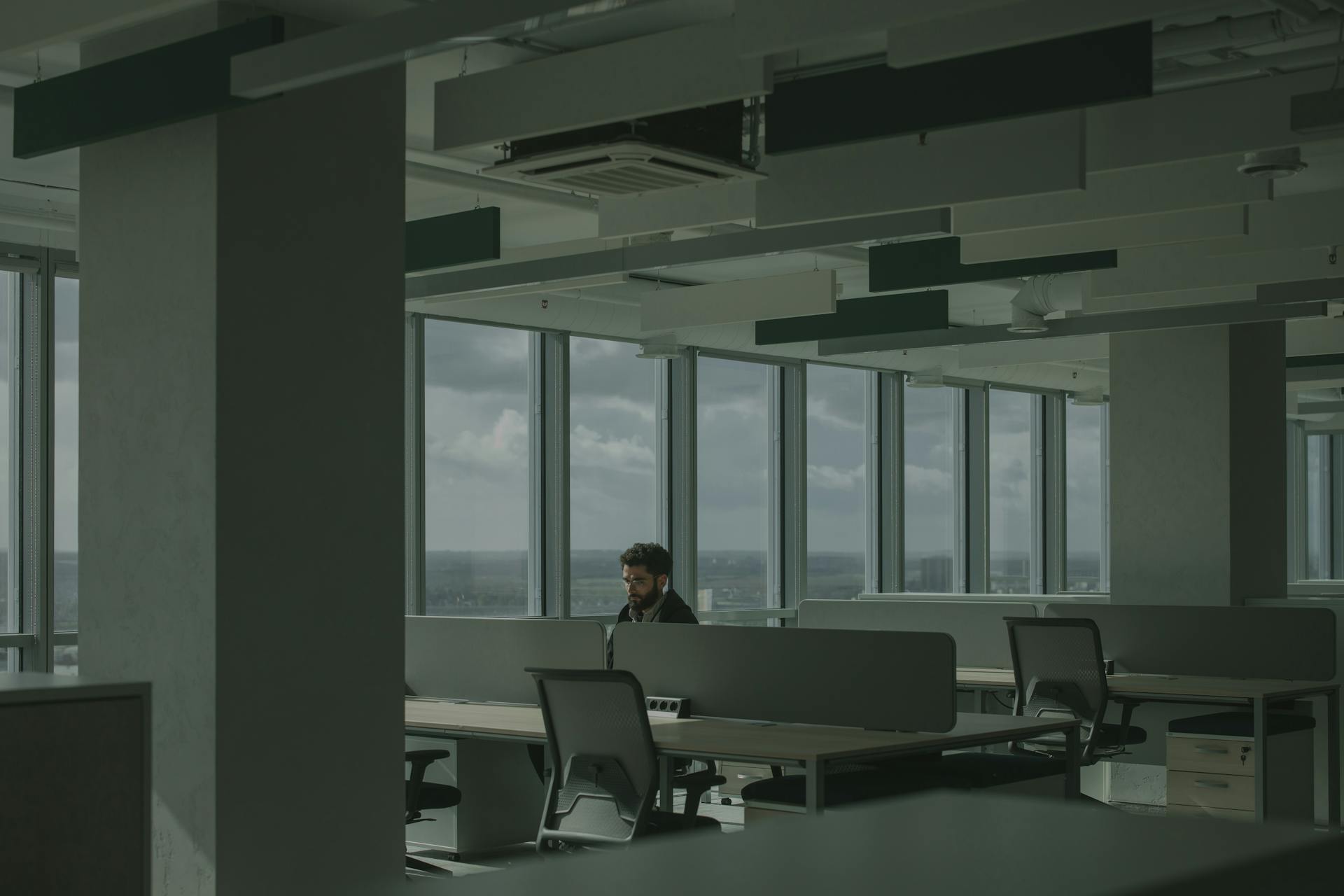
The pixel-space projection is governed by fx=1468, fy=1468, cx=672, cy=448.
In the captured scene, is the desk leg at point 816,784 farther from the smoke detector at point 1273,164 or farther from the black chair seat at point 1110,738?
the smoke detector at point 1273,164

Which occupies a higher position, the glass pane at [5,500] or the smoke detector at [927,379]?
the smoke detector at [927,379]

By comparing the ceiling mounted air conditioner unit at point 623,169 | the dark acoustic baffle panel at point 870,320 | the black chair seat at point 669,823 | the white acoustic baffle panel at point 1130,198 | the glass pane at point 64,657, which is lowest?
the black chair seat at point 669,823

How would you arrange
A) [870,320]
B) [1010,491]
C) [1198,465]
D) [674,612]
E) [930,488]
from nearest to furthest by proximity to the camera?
[674,612] < [870,320] < [1198,465] < [930,488] < [1010,491]

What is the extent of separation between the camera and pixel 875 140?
4.74m

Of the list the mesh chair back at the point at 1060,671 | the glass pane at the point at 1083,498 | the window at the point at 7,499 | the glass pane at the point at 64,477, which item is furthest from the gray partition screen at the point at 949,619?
the glass pane at the point at 1083,498

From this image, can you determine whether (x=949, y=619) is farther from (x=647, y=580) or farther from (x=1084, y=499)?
(x=1084, y=499)

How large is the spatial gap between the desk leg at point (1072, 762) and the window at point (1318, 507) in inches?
569

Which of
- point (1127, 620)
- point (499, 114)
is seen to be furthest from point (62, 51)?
point (1127, 620)

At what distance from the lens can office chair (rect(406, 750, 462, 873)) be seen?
571 centimetres

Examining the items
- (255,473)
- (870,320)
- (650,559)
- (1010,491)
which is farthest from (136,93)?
(1010,491)

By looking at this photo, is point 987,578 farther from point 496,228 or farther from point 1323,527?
point 496,228

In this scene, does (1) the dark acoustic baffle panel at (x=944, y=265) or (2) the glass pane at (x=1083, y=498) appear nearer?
(1) the dark acoustic baffle panel at (x=944, y=265)

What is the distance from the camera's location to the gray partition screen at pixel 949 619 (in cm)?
792

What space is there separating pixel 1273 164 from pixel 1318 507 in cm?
1537
